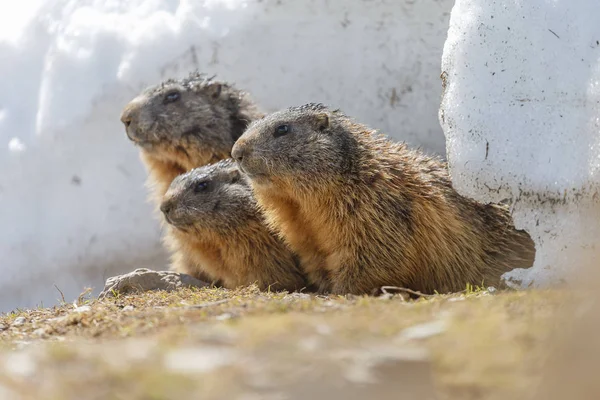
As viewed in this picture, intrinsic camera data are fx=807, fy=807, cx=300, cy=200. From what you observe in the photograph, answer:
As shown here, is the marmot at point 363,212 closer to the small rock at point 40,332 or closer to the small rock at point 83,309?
the small rock at point 83,309

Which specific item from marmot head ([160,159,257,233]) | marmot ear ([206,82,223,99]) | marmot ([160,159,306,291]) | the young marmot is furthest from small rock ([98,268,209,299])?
marmot ear ([206,82,223,99])

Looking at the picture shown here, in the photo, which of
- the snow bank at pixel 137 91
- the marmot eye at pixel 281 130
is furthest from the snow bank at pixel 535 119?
the snow bank at pixel 137 91

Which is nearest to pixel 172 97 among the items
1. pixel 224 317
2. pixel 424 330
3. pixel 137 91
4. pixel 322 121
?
pixel 137 91

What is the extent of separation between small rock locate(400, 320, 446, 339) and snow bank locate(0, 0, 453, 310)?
6821mm

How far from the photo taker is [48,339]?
5.56m

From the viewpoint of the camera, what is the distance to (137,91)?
440 inches

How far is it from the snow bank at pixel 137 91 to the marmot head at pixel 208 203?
247 cm

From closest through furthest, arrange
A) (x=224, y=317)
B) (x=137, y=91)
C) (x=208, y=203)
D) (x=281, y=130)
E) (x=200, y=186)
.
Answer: (x=224, y=317) < (x=281, y=130) < (x=208, y=203) < (x=200, y=186) < (x=137, y=91)

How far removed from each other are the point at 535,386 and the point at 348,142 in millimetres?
4671

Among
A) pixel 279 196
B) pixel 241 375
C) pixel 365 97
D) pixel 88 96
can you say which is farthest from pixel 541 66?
pixel 88 96

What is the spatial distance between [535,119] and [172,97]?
4841 mm

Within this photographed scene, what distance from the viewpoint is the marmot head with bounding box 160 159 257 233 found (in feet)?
28.3

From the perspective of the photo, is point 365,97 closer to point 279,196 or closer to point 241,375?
point 279,196

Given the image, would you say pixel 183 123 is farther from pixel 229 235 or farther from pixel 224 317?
pixel 224 317
